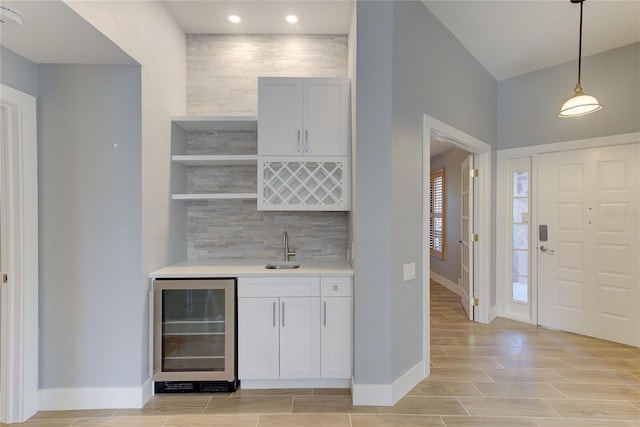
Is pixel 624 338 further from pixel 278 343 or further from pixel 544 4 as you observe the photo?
pixel 278 343

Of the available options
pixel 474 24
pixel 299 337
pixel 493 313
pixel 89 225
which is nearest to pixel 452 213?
pixel 493 313

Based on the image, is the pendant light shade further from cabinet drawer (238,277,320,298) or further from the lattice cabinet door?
cabinet drawer (238,277,320,298)

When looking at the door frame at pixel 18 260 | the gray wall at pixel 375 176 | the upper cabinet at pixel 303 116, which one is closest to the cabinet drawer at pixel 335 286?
the gray wall at pixel 375 176

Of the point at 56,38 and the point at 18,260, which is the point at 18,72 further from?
the point at 18,260

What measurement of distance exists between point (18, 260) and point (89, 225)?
45cm

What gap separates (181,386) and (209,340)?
39 cm

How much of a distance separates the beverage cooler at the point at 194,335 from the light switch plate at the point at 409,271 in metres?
1.30

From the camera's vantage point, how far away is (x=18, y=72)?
2064mm

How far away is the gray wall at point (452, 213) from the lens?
5699 mm

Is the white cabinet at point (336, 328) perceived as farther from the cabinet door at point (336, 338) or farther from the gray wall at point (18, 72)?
the gray wall at point (18, 72)

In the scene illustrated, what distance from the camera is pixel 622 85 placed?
10.6 feet

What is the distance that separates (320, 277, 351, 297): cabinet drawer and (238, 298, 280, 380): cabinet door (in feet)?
1.25

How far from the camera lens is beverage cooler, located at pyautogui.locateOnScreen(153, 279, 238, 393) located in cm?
239

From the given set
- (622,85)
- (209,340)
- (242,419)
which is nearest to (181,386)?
(209,340)
